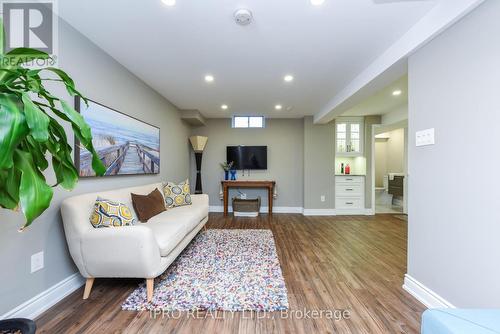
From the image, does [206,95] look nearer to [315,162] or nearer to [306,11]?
[306,11]

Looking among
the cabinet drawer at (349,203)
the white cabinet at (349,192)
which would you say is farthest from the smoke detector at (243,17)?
the cabinet drawer at (349,203)

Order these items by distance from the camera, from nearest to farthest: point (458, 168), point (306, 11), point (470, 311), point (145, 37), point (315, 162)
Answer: point (470, 311) → point (458, 168) → point (306, 11) → point (145, 37) → point (315, 162)

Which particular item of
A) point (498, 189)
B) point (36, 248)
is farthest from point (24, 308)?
point (498, 189)

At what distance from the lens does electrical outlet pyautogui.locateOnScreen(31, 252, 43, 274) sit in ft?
5.09

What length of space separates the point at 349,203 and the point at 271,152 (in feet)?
7.39

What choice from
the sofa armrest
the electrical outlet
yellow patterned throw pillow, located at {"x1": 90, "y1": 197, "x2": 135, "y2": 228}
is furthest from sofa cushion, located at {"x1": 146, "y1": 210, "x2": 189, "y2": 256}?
the electrical outlet

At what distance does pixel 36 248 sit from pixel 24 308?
40 centimetres

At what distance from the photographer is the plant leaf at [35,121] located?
0.76 m

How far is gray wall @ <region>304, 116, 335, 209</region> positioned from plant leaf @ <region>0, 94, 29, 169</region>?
4768 mm

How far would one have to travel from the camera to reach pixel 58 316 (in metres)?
1.56

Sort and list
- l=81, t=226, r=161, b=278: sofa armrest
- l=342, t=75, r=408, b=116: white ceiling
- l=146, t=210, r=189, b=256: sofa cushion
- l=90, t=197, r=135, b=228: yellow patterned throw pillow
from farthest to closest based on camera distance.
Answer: l=342, t=75, r=408, b=116: white ceiling → l=146, t=210, r=189, b=256: sofa cushion → l=90, t=197, r=135, b=228: yellow patterned throw pillow → l=81, t=226, r=161, b=278: sofa armrest

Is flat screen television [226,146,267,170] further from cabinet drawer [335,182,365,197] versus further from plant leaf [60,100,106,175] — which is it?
plant leaf [60,100,106,175]

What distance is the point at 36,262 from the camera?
1577 millimetres

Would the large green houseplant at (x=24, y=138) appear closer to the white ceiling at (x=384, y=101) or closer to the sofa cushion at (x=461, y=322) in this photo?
the sofa cushion at (x=461, y=322)
